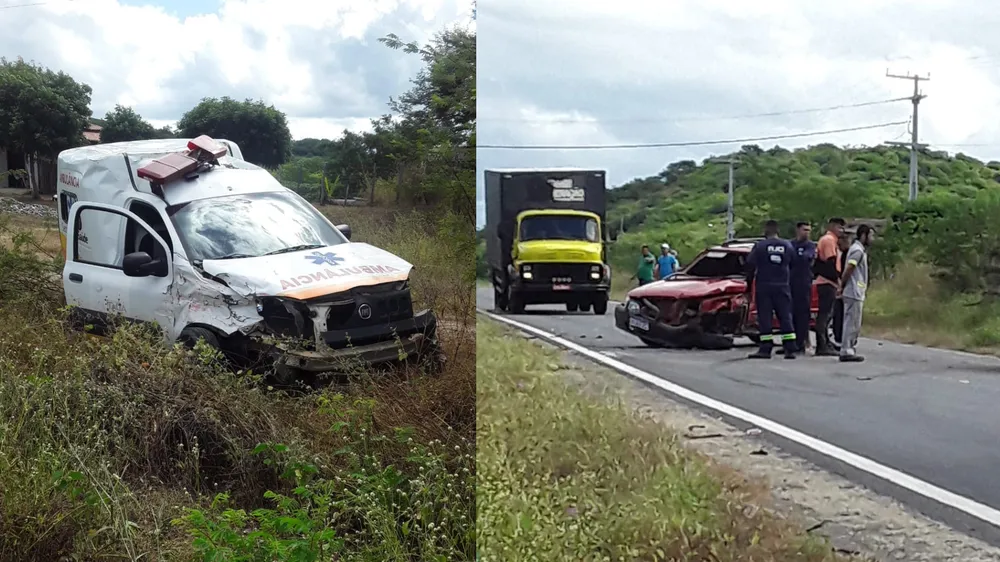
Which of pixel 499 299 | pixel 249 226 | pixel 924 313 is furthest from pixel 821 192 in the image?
pixel 249 226

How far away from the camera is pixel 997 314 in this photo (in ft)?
8.95

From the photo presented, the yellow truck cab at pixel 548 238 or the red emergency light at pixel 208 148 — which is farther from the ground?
the red emergency light at pixel 208 148

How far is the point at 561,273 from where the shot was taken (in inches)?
115

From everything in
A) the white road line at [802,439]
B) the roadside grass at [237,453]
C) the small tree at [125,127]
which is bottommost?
the roadside grass at [237,453]

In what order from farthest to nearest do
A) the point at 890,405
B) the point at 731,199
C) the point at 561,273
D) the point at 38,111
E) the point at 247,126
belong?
the point at 38,111
the point at 247,126
the point at 561,273
the point at 731,199
the point at 890,405

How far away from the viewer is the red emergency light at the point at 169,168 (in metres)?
4.27

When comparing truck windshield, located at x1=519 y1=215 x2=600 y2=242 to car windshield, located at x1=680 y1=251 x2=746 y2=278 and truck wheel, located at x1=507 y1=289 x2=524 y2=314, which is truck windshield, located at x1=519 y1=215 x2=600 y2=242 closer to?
truck wheel, located at x1=507 y1=289 x2=524 y2=314

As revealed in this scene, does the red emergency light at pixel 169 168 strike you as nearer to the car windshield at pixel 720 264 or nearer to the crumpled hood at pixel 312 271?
the crumpled hood at pixel 312 271

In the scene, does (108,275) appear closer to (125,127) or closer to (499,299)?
(125,127)

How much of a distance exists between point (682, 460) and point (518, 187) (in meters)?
1.03

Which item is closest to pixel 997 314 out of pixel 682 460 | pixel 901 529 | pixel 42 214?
pixel 901 529

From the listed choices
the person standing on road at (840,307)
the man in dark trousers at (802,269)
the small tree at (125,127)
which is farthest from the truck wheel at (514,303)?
the small tree at (125,127)

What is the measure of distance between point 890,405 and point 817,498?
14.3 inches

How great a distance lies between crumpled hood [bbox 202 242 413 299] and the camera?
4.00 m
